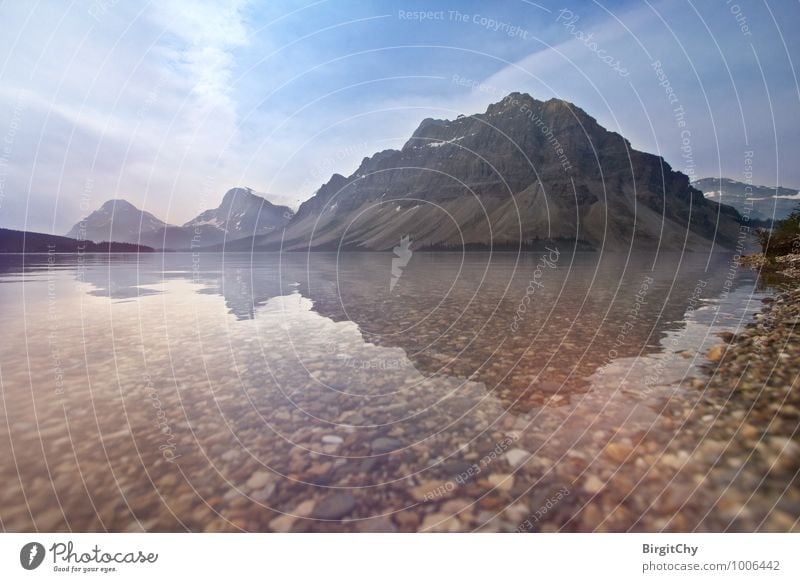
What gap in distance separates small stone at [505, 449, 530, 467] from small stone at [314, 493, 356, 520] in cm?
188

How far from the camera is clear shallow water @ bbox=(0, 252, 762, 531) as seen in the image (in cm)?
371

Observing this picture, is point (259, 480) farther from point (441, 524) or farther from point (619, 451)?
point (619, 451)

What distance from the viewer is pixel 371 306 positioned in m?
16.4

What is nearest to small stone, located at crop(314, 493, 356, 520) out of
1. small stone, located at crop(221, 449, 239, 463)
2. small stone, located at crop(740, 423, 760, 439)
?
small stone, located at crop(221, 449, 239, 463)

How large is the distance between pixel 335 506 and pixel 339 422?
1.84 m

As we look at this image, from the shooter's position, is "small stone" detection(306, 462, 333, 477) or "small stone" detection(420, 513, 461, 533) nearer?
"small stone" detection(420, 513, 461, 533)

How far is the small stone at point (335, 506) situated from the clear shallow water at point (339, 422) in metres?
0.02

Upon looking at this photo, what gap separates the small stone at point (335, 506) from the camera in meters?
3.65

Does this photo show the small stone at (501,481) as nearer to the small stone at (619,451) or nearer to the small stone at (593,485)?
Answer: the small stone at (593,485)

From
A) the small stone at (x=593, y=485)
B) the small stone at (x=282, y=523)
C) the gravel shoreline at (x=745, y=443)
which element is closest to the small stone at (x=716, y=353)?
the gravel shoreline at (x=745, y=443)

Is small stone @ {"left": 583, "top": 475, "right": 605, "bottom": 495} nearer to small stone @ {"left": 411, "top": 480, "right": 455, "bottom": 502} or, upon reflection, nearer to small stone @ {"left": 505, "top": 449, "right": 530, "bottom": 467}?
small stone @ {"left": 505, "top": 449, "right": 530, "bottom": 467}

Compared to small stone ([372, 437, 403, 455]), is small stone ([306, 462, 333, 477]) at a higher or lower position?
lower

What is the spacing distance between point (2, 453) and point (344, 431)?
425 centimetres

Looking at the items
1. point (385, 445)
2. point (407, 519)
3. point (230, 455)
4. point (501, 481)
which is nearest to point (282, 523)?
point (407, 519)
